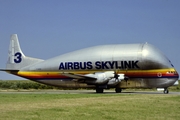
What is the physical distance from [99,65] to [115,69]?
2.74 meters

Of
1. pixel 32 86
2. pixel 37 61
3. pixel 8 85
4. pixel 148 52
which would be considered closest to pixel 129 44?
pixel 148 52

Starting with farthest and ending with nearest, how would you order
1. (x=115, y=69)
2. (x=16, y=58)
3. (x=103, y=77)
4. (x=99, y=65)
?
(x=16, y=58), (x=99, y=65), (x=115, y=69), (x=103, y=77)

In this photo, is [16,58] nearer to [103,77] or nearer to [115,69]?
[103,77]

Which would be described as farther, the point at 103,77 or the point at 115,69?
the point at 115,69

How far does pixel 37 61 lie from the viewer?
65.4 metres

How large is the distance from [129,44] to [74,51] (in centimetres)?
1022

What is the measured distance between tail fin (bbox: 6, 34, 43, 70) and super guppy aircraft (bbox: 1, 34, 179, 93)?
583cm

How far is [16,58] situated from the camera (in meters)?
67.2

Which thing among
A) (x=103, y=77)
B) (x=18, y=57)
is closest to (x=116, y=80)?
(x=103, y=77)

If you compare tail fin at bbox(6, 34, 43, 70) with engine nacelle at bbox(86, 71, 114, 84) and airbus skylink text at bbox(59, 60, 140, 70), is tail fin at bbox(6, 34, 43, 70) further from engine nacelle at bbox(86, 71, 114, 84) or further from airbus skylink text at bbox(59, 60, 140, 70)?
engine nacelle at bbox(86, 71, 114, 84)

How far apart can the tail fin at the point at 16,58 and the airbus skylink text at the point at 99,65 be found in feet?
23.7

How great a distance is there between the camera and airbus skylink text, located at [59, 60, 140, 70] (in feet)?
181

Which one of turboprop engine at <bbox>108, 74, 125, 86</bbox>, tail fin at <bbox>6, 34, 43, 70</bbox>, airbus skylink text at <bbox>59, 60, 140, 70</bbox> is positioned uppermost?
tail fin at <bbox>6, 34, 43, 70</bbox>

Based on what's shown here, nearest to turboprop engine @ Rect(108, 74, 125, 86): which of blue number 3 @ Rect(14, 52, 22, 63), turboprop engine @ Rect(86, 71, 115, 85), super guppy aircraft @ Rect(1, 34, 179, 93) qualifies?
super guppy aircraft @ Rect(1, 34, 179, 93)
